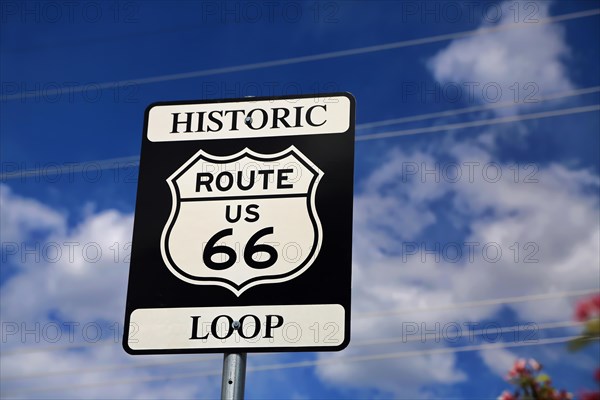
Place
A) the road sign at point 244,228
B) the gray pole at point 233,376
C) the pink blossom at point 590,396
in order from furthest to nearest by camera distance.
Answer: the road sign at point 244,228
the gray pole at point 233,376
the pink blossom at point 590,396

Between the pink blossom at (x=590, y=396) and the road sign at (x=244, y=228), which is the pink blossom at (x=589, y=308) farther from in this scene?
the road sign at (x=244, y=228)

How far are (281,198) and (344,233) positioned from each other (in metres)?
0.25

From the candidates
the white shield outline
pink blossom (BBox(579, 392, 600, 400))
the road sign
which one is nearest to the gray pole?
the road sign

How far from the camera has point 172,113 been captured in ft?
9.95

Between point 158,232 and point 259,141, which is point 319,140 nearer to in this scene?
point 259,141

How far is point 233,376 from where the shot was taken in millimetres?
2484

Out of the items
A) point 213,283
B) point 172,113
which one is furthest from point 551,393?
point 172,113

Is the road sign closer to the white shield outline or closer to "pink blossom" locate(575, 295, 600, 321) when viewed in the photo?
the white shield outline

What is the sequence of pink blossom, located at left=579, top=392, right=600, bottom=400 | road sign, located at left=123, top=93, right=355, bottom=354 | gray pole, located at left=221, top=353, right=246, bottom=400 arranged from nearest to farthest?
1. pink blossom, located at left=579, top=392, right=600, bottom=400
2. gray pole, located at left=221, top=353, right=246, bottom=400
3. road sign, located at left=123, top=93, right=355, bottom=354

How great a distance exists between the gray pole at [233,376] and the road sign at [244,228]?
31mm

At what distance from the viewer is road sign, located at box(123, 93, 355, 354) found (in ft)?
8.46

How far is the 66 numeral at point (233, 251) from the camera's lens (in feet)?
8.69

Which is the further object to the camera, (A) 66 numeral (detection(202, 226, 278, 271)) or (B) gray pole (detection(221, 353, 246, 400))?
(A) 66 numeral (detection(202, 226, 278, 271))

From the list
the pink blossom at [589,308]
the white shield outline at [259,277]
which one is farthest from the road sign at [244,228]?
the pink blossom at [589,308]
